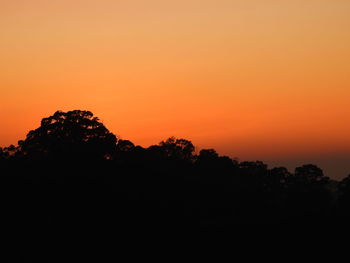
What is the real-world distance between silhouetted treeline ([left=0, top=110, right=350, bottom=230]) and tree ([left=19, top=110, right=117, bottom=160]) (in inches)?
A: 5.4

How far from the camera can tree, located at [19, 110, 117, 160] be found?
75.0 m

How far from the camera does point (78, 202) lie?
64875 mm

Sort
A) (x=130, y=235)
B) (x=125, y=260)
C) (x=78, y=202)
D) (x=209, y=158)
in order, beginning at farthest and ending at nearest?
(x=209, y=158), (x=78, y=202), (x=130, y=235), (x=125, y=260)

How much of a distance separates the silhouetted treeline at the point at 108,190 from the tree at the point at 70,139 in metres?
0.14

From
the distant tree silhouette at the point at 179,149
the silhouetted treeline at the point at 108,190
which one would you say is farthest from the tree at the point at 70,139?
the distant tree silhouette at the point at 179,149

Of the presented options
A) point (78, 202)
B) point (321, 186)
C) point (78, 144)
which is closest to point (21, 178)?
point (78, 202)

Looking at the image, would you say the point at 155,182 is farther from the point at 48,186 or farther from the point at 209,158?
the point at 209,158

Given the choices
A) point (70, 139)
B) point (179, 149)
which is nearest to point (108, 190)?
point (70, 139)

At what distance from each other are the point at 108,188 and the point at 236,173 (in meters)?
52.6

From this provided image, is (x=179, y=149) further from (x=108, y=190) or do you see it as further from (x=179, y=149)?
(x=108, y=190)

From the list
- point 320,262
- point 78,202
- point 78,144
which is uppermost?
point 78,144

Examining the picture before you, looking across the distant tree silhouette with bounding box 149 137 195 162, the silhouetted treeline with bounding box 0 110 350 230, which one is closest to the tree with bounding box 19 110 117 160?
the silhouetted treeline with bounding box 0 110 350 230

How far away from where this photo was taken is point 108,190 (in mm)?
68375

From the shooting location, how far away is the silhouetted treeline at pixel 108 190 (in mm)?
62906
